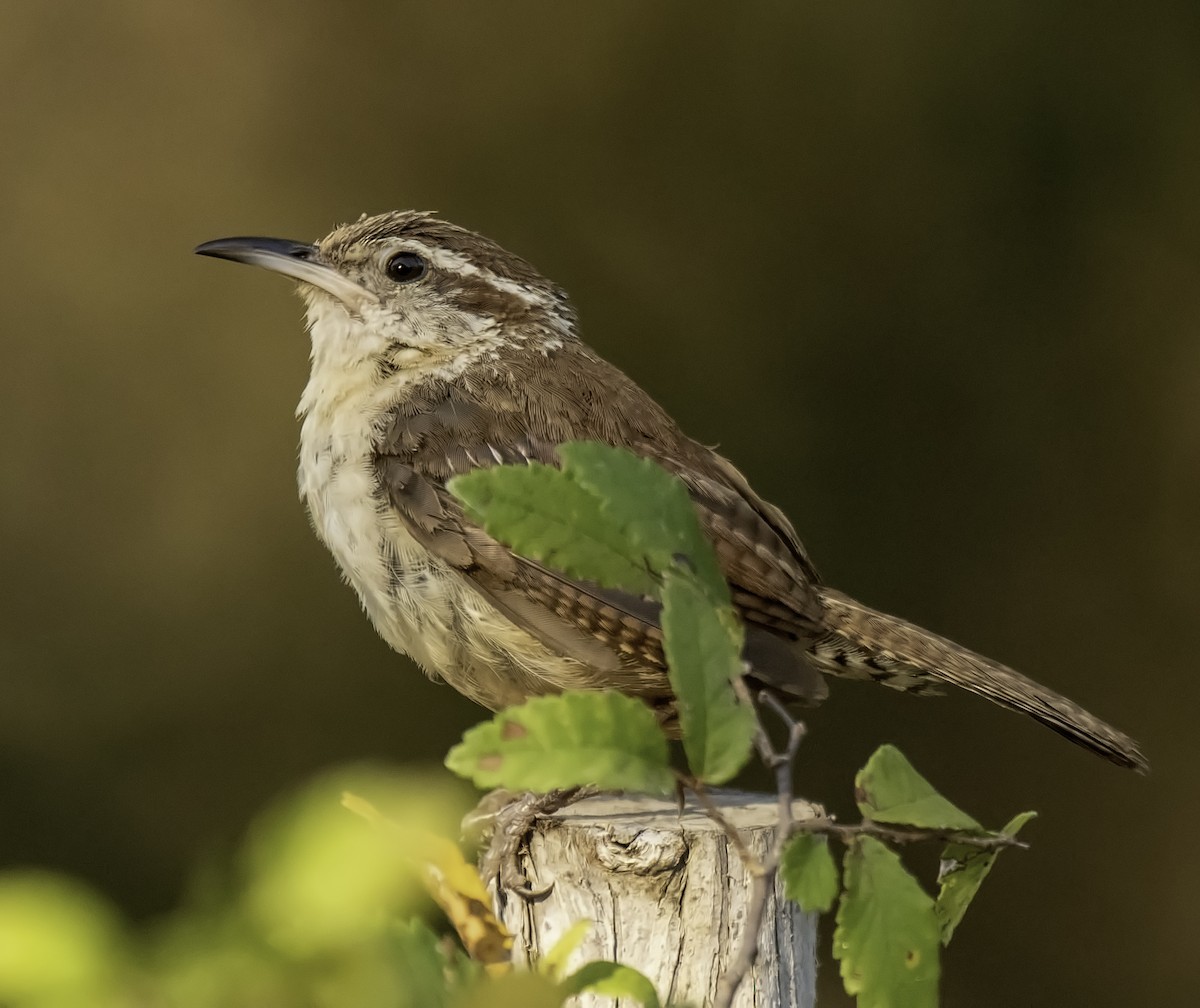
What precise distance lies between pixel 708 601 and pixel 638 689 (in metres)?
1.88

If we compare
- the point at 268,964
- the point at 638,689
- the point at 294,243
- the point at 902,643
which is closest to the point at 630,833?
the point at 638,689

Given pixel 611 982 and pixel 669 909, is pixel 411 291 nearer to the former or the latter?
pixel 669 909

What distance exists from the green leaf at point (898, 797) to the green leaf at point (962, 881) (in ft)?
0.46

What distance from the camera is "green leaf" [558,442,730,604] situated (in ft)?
2.74

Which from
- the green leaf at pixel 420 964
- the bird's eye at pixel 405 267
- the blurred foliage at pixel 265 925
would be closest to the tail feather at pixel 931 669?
the bird's eye at pixel 405 267

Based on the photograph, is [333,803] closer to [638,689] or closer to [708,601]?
[708,601]

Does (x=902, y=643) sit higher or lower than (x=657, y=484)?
lower

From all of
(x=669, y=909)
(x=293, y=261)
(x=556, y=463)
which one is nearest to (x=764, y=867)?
(x=669, y=909)

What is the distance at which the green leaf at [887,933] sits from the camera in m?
0.97

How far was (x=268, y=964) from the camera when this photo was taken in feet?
1.63

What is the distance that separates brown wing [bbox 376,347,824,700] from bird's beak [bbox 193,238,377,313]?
1.34ft

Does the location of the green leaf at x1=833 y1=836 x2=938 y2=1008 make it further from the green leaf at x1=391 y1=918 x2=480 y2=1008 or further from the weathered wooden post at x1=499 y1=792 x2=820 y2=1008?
the weathered wooden post at x1=499 y1=792 x2=820 y2=1008

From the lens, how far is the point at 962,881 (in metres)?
1.23

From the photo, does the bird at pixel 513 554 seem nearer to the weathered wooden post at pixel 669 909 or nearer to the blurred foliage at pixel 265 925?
the weathered wooden post at pixel 669 909
